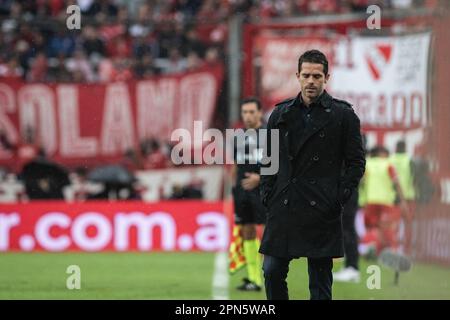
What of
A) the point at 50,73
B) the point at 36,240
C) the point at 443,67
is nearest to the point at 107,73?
the point at 50,73

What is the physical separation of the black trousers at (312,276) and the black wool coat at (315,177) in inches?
5.4

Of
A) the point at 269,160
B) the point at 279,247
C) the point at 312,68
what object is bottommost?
the point at 279,247

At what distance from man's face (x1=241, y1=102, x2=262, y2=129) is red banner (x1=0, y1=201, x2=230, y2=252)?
677 cm

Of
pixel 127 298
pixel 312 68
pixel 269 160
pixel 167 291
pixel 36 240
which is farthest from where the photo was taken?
pixel 36 240

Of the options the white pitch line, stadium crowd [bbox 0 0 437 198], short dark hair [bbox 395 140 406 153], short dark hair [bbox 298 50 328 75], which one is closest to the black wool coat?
short dark hair [bbox 298 50 328 75]

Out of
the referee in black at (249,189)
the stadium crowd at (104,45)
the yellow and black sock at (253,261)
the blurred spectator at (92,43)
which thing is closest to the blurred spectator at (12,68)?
the stadium crowd at (104,45)

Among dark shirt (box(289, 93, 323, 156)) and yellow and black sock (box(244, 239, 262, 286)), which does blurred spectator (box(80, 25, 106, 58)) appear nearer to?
yellow and black sock (box(244, 239, 262, 286))

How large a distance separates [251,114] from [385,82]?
5953mm

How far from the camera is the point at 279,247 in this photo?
9578 mm

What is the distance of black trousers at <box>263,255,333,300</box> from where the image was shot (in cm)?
968

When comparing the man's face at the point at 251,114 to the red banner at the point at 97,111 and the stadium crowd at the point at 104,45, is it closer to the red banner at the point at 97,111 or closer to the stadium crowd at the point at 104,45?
the stadium crowd at the point at 104,45
